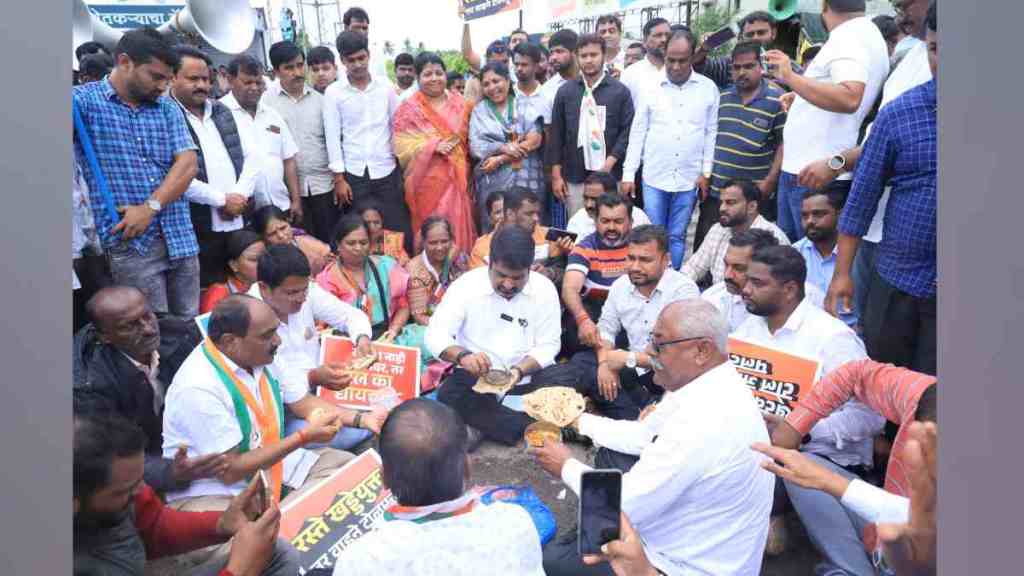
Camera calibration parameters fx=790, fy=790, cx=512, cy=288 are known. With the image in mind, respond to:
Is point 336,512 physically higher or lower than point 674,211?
lower

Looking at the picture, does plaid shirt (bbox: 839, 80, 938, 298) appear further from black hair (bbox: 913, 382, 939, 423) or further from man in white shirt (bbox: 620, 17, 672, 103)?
man in white shirt (bbox: 620, 17, 672, 103)

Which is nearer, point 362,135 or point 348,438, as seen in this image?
point 348,438

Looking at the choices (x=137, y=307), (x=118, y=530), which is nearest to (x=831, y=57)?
Answer: (x=137, y=307)

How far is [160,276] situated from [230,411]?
1.27 metres

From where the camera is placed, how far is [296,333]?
3594mm

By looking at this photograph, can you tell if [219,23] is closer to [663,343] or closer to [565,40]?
[565,40]

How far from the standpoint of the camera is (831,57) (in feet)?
12.1

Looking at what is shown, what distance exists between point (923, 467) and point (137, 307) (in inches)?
97.0

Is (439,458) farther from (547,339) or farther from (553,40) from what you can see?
(553,40)

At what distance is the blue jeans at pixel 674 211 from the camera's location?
16.8 feet

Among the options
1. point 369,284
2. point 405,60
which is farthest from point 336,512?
point 405,60

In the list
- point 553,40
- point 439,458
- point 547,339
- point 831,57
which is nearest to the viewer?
point 439,458

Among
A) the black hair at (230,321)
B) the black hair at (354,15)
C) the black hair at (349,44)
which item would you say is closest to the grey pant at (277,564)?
the black hair at (230,321)

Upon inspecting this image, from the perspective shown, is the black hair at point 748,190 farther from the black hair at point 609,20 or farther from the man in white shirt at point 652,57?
the black hair at point 609,20
